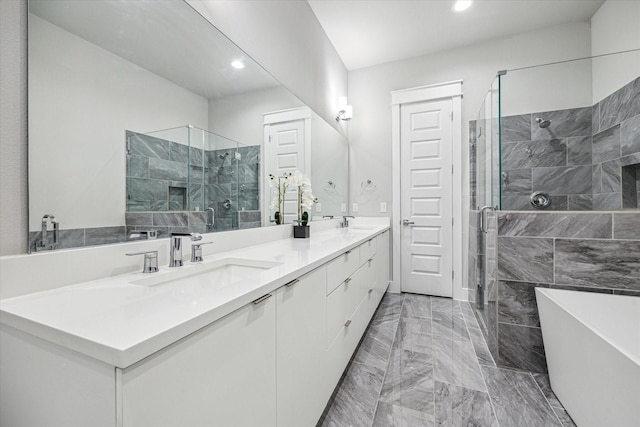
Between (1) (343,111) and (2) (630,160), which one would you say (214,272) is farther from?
(2) (630,160)

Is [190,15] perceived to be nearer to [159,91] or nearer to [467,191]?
[159,91]

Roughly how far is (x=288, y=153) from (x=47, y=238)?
4.96 feet

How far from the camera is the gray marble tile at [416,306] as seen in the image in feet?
8.74

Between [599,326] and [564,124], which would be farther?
[564,124]

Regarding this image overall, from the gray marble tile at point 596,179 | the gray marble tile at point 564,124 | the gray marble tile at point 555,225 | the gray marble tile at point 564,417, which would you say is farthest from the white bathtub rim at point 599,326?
the gray marble tile at point 564,124

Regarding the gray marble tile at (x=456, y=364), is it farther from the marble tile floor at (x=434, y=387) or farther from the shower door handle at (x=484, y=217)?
the shower door handle at (x=484, y=217)

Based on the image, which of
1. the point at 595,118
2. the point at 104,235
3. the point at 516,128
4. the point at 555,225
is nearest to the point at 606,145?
the point at 595,118

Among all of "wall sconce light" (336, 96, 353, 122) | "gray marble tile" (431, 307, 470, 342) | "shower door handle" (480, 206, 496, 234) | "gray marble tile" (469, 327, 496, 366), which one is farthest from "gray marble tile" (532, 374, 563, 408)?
"wall sconce light" (336, 96, 353, 122)

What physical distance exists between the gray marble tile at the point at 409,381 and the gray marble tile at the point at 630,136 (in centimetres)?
215

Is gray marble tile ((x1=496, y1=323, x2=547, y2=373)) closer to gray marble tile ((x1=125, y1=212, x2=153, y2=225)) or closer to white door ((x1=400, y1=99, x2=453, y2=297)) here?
white door ((x1=400, y1=99, x2=453, y2=297))

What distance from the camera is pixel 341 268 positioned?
1491 millimetres

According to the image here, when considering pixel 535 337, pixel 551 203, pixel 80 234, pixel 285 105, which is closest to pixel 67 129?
pixel 80 234

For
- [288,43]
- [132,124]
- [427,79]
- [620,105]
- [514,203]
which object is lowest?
[514,203]

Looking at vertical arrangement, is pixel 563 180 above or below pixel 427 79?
below
